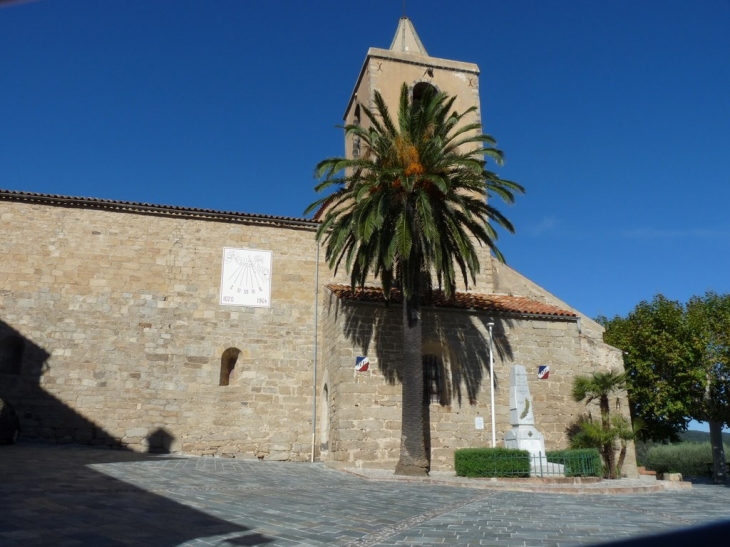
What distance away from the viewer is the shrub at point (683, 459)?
112ft

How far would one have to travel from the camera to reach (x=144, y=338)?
64.0ft

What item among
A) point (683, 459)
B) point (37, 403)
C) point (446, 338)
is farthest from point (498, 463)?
point (683, 459)

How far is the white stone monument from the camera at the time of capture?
55.8 ft

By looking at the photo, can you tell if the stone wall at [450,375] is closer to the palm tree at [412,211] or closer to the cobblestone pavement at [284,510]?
the palm tree at [412,211]

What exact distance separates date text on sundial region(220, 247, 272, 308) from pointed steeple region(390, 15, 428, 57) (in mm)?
13045

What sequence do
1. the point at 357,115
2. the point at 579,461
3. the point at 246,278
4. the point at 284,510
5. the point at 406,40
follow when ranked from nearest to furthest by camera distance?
the point at 284,510, the point at 579,461, the point at 246,278, the point at 357,115, the point at 406,40

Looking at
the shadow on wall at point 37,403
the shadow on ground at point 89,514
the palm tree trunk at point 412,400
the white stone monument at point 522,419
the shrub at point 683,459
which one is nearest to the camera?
the shadow on ground at point 89,514

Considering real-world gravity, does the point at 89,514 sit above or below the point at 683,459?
above

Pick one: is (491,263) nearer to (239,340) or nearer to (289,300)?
(289,300)

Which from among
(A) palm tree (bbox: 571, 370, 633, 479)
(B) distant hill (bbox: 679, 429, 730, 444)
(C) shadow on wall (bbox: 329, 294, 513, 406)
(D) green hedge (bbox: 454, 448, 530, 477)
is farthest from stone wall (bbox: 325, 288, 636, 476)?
(B) distant hill (bbox: 679, 429, 730, 444)

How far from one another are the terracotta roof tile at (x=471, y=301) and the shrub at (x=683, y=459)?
1901 centimetres

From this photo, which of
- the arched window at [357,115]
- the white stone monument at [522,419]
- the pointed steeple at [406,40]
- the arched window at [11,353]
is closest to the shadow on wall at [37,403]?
the arched window at [11,353]

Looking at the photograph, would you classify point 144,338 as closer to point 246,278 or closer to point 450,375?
point 246,278

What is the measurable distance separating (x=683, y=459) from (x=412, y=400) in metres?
27.4
